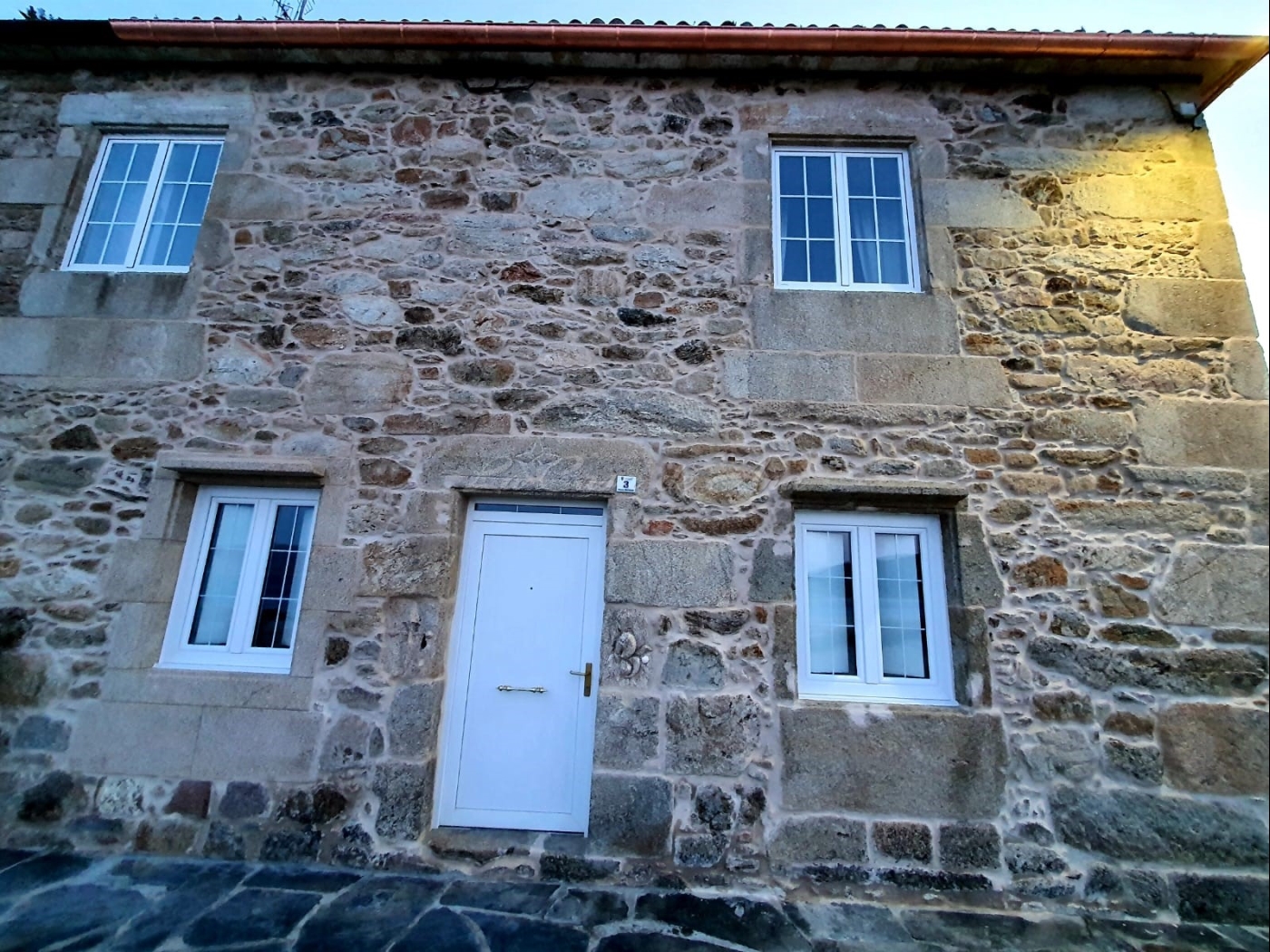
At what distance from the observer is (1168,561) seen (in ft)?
11.3

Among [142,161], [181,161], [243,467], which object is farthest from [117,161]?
[243,467]

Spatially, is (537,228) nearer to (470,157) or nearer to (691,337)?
(470,157)

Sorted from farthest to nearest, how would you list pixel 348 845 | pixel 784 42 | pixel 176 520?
pixel 784 42, pixel 176 520, pixel 348 845

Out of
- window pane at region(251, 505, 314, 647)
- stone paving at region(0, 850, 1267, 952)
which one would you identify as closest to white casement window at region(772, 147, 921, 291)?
window pane at region(251, 505, 314, 647)

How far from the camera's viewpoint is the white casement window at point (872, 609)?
11.3 ft

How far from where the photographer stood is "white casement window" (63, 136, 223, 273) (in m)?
4.21

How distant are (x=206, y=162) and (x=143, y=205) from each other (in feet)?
1.73

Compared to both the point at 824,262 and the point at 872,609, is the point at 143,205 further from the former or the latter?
the point at 872,609

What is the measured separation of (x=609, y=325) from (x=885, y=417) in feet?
6.02

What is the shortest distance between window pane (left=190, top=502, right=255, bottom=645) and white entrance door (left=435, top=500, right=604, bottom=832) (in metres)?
1.41

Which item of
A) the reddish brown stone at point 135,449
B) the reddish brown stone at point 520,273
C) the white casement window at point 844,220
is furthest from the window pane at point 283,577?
the white casement window at point 844,220

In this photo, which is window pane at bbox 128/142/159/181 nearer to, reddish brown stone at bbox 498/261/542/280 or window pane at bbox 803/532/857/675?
reddish brown stone at bbox 498/261/542/280

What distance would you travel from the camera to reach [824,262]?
162 inches

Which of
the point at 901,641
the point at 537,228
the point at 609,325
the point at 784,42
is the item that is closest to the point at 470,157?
the point at 537,228
